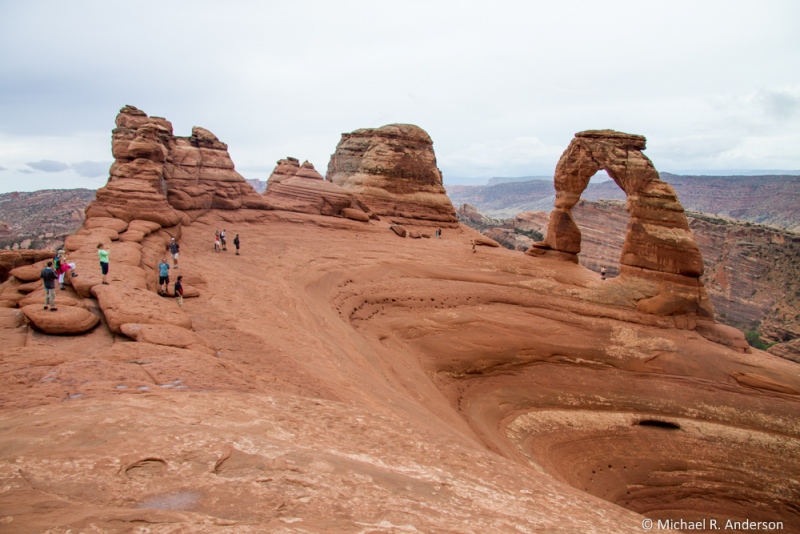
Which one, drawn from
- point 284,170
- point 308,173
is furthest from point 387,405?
point 284,170

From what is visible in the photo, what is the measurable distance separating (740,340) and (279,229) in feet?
73.4

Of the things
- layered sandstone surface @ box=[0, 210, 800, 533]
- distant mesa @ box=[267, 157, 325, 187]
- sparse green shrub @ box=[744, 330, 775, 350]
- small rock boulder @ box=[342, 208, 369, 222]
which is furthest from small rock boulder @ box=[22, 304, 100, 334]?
sparse green shrub @ box=[744, 330, 775, 350]

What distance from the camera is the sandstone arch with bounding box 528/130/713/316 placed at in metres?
19.1

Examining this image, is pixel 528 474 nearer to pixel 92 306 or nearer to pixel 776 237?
pixel 92 306

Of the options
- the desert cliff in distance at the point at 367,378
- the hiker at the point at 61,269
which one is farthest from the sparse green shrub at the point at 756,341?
the hiker at the point at 61,269

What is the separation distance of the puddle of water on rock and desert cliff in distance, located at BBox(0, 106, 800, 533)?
2 cm

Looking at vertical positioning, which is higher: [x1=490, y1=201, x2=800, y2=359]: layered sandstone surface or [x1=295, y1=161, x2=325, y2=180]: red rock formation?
[x1=295, y1=161, x2=325, y2=180]: red rock formation

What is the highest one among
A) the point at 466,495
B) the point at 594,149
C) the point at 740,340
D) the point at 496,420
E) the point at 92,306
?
the point at 594,149

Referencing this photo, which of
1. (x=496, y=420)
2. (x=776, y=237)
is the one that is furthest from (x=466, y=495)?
(x=776, y=237)

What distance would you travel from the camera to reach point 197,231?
24188mm

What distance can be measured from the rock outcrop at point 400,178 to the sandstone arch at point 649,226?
1843 cm

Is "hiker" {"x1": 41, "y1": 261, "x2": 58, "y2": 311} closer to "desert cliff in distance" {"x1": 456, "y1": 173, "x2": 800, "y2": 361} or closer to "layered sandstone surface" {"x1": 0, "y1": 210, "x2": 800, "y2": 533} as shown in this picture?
"layered sandstone surface" {"x1": 0, "y1": 210, "x2": 800, "y2": 533}

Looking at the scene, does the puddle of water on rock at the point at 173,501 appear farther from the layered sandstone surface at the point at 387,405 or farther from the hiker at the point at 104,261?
the hiker at the point at 104,261

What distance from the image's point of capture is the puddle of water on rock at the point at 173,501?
163 inches
